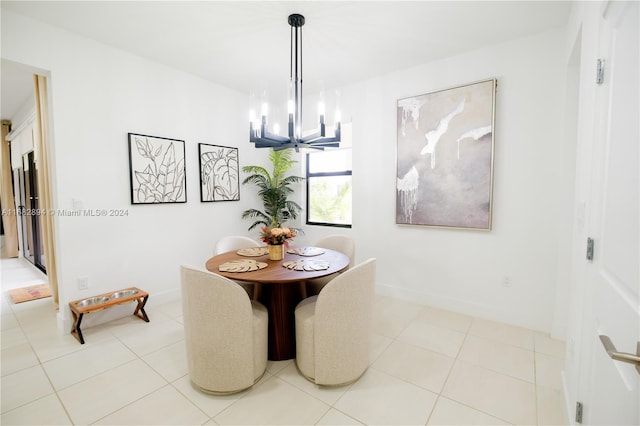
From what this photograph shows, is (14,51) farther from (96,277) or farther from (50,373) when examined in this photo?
(50,373)

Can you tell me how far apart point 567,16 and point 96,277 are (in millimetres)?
4846

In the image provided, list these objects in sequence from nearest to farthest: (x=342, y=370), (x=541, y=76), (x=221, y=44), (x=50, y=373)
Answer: (x=342, y=370)
(x=50, y=373)
(x=541, y=76)
(x=221, y=44)

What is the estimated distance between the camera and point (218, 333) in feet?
5.75

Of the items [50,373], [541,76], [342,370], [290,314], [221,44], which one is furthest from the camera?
[221,44]

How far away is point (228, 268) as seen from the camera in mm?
2182

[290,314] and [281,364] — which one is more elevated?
[290,314]

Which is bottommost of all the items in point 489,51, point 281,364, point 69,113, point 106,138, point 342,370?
point 281,364

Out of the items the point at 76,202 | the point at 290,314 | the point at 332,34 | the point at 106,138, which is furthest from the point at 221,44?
the point at 290,314

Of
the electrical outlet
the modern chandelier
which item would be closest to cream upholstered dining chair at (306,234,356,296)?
the modern chandelier

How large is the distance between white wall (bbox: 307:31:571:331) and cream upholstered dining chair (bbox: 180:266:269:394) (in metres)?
2.20

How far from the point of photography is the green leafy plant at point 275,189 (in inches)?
163

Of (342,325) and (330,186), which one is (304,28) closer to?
(330,186)

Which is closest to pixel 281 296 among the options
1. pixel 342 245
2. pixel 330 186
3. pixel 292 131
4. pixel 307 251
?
pixel 307 251

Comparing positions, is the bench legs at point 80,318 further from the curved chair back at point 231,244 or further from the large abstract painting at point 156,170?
the large abstract painting at point 156,170
